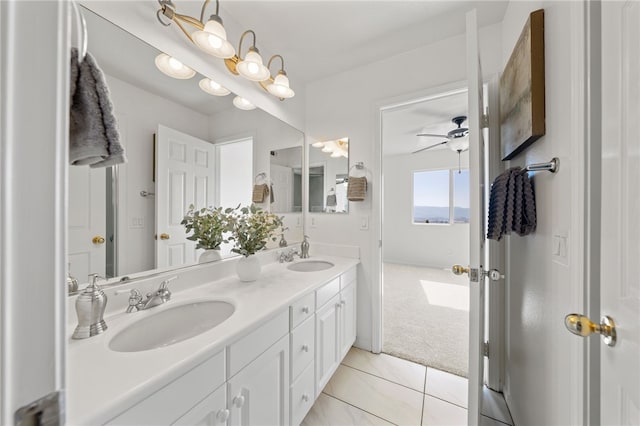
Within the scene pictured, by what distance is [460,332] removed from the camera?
2.30 m

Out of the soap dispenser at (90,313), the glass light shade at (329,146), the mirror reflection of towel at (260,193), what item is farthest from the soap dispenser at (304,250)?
the soap dispenser at (90,313)

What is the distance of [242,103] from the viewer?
65.0 inches

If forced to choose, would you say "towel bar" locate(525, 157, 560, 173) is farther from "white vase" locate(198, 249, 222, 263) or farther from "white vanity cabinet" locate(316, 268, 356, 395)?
"white vase" locate(198, 249, 222, 263)

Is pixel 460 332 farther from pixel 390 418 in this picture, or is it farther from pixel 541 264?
pixel 541 264

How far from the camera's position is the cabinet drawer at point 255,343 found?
832mm

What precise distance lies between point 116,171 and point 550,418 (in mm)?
2059

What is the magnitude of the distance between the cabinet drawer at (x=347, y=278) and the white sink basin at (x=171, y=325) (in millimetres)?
876

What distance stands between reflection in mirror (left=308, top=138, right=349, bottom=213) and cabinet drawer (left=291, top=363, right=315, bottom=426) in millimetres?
1309

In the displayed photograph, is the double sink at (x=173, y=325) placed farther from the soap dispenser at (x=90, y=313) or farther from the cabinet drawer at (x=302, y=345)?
the cabinet drawer at (x=302, y=345)

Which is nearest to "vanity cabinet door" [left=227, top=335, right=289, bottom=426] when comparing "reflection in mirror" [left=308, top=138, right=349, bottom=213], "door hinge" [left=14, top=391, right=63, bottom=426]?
"door hinge" [left=14, top=391, right=63, bottom=426]

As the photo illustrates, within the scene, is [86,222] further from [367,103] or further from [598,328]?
[367,103]

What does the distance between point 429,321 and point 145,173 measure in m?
2.83

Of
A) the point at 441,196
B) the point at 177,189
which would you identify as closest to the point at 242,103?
the point at 177,189

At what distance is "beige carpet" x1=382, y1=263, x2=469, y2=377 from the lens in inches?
76.9
